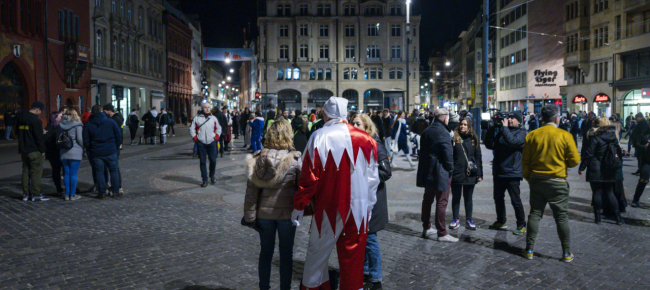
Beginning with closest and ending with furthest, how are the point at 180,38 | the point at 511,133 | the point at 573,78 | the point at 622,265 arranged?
the point at 622,265, the point at 511,133, the point at 573,78, the point at 180,38

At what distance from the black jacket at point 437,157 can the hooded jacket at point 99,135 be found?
20.5 ft

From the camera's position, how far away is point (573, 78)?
48156 millimetres

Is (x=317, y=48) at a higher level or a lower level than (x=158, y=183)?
higher

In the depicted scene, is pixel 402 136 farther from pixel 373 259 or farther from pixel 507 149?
pixel 373 259

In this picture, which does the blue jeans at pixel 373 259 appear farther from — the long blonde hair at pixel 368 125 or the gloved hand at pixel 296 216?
the long blonde hair at pixel 368 125

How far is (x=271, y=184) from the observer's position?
4.36m

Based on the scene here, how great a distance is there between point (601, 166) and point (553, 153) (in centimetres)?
261

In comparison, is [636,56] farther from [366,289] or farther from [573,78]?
[366,289]

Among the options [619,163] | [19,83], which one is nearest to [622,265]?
[619,163]

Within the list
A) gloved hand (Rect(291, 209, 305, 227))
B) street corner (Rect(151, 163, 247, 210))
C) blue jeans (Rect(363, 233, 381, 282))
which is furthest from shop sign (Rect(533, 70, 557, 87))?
gloved hand (Rect(291, 209, 305, 227))

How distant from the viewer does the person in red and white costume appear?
4.12 meters

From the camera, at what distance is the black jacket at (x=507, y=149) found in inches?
284

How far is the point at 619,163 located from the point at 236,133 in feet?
78.0

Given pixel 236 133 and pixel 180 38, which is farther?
pixel 180 38
